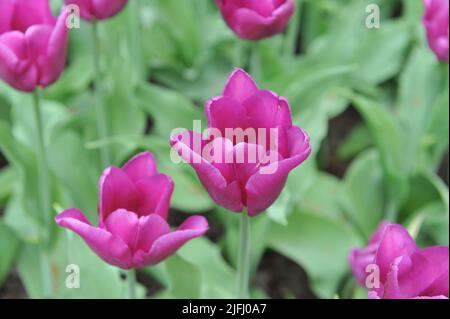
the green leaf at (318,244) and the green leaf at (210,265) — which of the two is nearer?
the green leaf at (210,265)

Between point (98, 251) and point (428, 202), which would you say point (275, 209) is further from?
point (428, 202)

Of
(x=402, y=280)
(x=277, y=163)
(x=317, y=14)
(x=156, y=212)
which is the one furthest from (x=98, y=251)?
(x=317, y=14)

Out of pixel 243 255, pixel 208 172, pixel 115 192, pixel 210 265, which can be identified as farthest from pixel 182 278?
pixel 208 172

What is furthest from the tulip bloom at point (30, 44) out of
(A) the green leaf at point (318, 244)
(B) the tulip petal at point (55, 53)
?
(A) the green leaf at point (318, 244)

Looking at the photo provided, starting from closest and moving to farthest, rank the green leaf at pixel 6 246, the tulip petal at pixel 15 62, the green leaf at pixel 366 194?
the tulip petal at pixel 15 62 < the green leaf at pixel 6 246 < the green leaf at pixel 366 194

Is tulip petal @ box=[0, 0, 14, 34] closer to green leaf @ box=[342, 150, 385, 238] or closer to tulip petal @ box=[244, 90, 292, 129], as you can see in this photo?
tulip petal @ box=[244, 90, 292, 129]

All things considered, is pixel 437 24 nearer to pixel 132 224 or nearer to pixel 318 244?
pixel 318 244

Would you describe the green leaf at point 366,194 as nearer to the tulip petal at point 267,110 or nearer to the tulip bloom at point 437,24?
the tulip bloom at point 437,24

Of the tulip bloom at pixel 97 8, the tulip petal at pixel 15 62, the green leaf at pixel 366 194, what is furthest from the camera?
the green leaf at pixel 366 194
